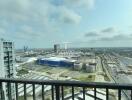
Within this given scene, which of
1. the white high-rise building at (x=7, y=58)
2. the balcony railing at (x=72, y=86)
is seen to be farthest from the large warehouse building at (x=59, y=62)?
the balcony railing at (x=72, y=86)

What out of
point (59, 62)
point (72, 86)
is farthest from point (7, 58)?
point (59, 62)

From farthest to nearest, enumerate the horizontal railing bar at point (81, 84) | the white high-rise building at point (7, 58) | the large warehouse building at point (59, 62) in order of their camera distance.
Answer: the large warehouse building at point (59, 62) < the white high-rise building at point (7, 58) < the horizontal railing bar at point (81, 84)

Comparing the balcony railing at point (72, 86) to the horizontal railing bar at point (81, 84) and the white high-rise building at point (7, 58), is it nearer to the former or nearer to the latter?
the horizontal railing bar at point (81, 84)

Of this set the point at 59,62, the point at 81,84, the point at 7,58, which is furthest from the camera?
the point at 59,62

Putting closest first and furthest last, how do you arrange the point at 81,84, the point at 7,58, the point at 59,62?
the point at 81,84 < the point at 7,58 < the point at 59,62

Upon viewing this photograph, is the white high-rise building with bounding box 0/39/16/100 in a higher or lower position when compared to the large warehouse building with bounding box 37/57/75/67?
higher

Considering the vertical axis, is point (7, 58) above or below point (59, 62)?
above

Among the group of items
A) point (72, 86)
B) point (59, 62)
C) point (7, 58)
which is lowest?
point (59, 62)

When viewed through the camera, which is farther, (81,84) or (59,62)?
(59,62)

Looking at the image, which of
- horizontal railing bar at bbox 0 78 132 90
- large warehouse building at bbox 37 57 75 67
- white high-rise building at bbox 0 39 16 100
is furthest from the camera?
large warehouse building at bbox 37 57 75 67

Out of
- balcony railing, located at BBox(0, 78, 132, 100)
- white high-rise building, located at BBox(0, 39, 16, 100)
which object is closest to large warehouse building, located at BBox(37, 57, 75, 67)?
white high-rise building, located at BBox(0, 39, 16, 100)

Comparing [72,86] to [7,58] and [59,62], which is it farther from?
[59,62]

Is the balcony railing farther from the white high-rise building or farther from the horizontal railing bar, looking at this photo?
the white high-rise building

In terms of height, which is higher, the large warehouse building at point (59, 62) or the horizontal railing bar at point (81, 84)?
the horizontal railing bar at point (81, 84)
